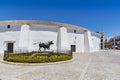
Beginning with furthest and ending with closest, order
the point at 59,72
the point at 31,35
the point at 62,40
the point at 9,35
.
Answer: the point at 62,40, the point at 31,35, the point at 9,35, the point at 59,72

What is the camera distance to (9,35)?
24.3 m

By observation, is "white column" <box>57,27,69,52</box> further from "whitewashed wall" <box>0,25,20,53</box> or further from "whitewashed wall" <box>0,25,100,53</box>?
"whitewashed wall" <box>0,25,20,53</box>

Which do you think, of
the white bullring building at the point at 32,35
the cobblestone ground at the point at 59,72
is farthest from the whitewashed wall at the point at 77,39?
the cobblestone ground at the point at 59,72

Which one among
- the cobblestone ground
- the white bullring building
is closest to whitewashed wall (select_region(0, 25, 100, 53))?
the white bullring building

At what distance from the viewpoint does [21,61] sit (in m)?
11.1

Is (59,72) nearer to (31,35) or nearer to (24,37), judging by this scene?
(24,37)

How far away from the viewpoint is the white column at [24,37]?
2319 cm

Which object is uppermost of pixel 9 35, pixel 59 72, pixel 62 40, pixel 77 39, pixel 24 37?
pixel 9 35

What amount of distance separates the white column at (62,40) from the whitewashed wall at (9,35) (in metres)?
8.60

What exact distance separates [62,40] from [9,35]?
11.1 m

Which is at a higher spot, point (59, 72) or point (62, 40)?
point (62, 40)

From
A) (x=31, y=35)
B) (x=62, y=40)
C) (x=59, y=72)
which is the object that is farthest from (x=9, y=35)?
(x=59, y=72)

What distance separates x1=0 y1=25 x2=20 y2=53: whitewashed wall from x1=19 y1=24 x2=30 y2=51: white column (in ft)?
3.61

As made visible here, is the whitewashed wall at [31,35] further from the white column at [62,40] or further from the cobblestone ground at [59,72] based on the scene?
the cobblestone ground at [59,72]
